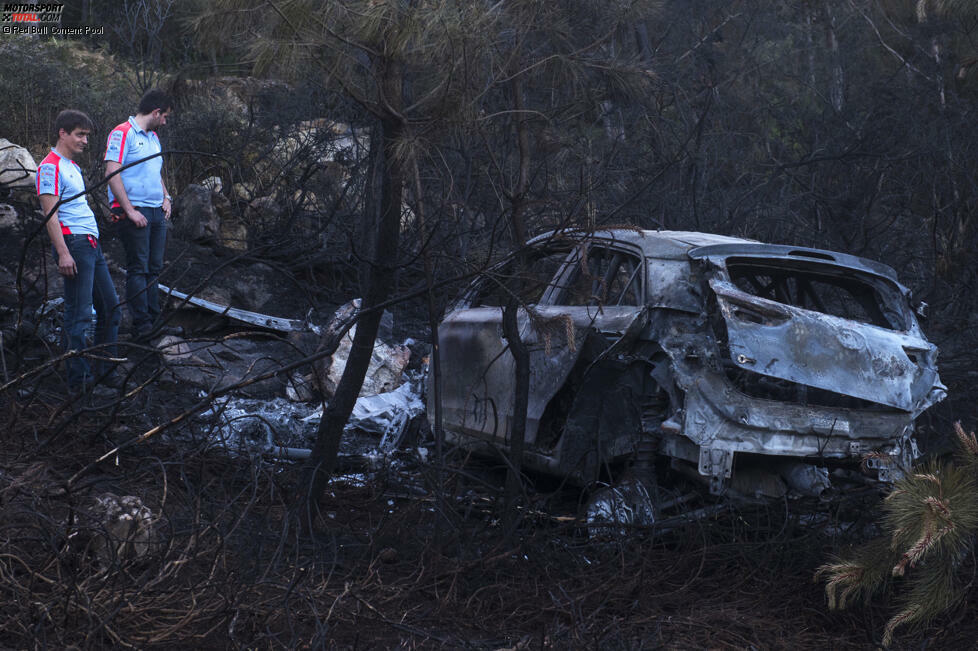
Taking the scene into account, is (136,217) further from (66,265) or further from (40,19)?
(40,19)

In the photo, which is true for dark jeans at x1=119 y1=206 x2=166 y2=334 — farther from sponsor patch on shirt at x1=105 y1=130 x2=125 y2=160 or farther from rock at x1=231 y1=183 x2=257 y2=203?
rock at x1=231 y1=183 x2=257 y2=203

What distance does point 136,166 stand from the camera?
727cm

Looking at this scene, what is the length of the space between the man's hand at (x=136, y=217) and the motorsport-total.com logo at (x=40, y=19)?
12.3 meters

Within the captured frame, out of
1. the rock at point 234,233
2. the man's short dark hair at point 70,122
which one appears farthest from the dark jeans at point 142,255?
the rock at point 234,233

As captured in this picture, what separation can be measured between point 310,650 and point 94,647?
71cm

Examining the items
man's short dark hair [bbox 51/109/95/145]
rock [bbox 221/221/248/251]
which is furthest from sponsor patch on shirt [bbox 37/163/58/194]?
rock [bbox 221/221/248/251]

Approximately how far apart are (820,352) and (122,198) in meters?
4.84

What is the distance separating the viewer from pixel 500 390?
579 centimetres

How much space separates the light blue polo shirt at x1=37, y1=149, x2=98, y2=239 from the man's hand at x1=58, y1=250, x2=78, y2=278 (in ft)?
0.74

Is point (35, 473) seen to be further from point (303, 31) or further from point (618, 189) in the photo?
point (618, 189)

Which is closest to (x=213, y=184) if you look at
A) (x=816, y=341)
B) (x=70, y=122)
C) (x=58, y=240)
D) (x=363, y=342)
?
(x=70, y=122)

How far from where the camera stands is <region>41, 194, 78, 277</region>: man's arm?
6.14 meters

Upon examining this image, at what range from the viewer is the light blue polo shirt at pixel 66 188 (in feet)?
20.4

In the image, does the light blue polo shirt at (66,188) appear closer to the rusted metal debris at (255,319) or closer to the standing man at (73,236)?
the standing man at (73,236)
